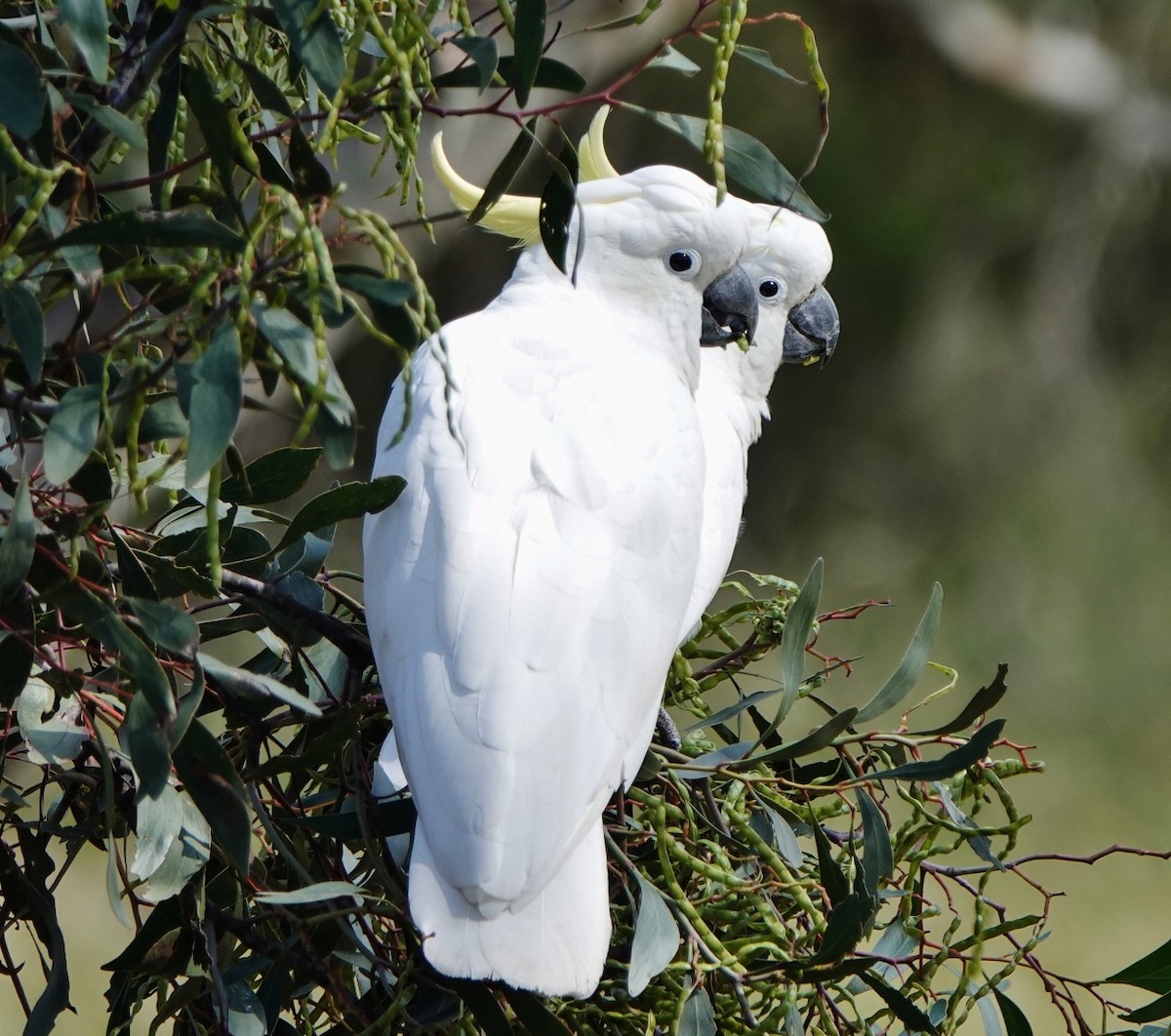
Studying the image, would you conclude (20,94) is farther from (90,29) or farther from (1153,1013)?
(1153,1013)

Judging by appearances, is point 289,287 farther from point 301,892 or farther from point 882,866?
point 882,866

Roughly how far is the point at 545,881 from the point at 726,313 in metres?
0.85

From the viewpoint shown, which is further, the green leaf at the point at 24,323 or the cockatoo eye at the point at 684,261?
the cockatoo eye at the point at 684,261

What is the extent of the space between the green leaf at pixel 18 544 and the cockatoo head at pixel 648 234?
84cm

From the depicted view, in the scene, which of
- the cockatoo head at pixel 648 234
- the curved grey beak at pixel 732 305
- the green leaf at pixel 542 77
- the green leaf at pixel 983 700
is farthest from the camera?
the curved grey beak at pixel 732 305

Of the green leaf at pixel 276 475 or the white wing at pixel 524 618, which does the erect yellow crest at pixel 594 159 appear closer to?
the white wing at pixel 524 618

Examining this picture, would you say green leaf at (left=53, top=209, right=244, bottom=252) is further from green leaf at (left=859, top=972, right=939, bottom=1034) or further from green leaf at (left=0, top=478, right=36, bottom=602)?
green leaf at (left=859, top=972, right=939, bottom=1034)

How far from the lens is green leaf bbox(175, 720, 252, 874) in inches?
24.4

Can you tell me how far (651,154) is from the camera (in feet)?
12.5

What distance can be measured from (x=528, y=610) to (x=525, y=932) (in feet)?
0.70

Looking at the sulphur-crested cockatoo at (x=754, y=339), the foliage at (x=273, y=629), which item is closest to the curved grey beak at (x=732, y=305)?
the sulphur-crested cockatoo at (x=754, y=339)

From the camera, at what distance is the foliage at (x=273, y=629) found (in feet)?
1.69

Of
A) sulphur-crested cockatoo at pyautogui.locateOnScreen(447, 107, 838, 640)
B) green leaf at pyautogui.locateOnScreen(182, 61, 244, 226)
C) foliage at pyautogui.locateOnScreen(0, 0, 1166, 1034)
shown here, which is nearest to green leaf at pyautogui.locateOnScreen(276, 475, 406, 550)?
foliage at pyautogui.locateOnScreen(0, 0, 1166, 1034)

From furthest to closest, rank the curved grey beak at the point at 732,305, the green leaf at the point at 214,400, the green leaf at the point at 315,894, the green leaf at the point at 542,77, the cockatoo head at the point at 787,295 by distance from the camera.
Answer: the cockatoo head at the point at 787,295 < the curved grey beak at the point at 732,305 < the green leaf at the point at 315,894 < the green leaf at the point at 542,77 < the green leaf at the point at 214,400
